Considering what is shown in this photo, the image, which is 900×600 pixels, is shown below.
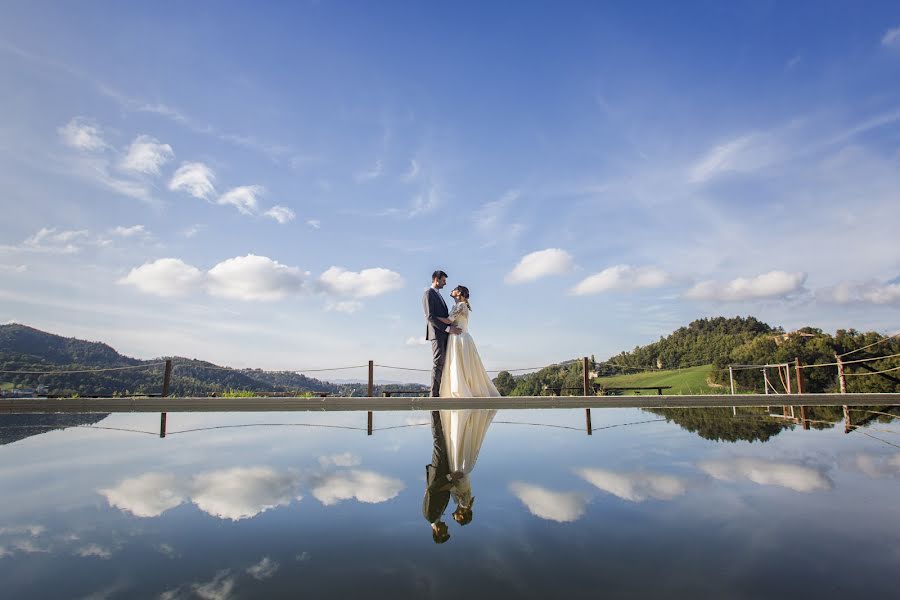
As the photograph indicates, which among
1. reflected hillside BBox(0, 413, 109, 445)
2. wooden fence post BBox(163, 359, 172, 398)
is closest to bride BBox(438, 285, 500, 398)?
reflected hillside BBox(0, 413, 109, 445)

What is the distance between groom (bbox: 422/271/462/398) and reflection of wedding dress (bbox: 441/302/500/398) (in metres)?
0.11

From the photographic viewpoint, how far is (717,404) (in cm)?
853

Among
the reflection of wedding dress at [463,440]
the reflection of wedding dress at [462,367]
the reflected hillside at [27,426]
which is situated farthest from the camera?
the reflection of wedding dress at [462,367]

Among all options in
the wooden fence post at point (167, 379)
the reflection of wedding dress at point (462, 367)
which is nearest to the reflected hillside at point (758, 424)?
the reflection of wedding dress at point (462, 367)

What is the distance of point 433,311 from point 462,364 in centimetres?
119

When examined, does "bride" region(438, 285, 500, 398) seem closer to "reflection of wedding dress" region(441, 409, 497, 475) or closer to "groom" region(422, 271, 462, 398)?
"groom" region(422, 271, 462, 398)

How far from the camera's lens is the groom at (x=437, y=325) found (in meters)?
9.49

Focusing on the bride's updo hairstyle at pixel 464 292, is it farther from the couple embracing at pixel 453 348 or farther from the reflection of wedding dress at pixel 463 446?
the reflection of wedding dress at pixel 463 446

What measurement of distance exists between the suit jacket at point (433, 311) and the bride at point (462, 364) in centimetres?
14

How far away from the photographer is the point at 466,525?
1.72 m

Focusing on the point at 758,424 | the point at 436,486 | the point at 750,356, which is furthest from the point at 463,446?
the point at 750,356

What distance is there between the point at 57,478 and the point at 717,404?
908 cm

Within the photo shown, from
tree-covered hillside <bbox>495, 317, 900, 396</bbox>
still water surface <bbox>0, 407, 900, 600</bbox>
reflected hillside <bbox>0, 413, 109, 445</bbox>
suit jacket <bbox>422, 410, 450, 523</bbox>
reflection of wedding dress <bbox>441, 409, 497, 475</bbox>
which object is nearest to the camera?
still water surface <bbox>0, 407, 900, 600</bbox>

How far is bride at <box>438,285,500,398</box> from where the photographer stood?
31.1 ft
